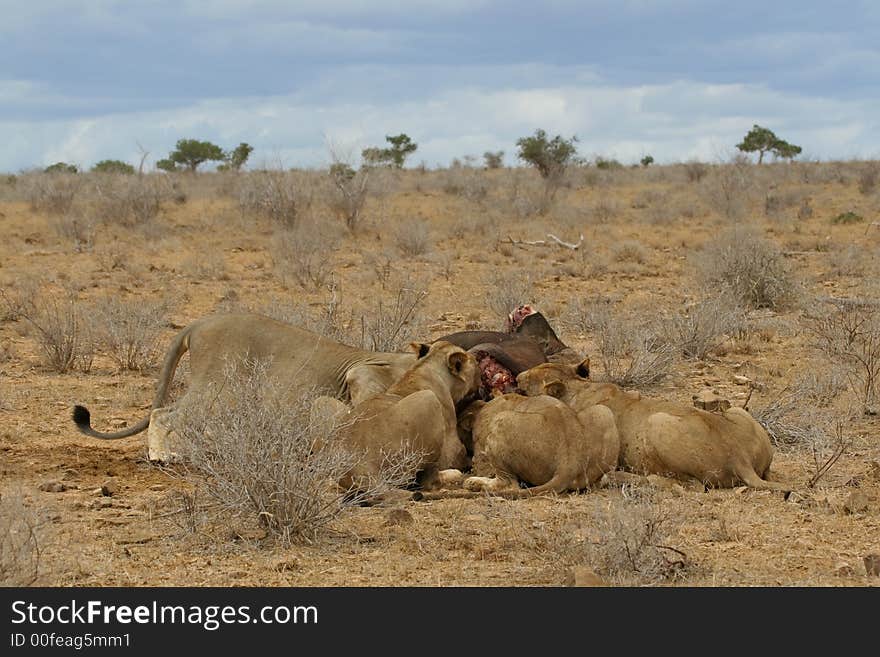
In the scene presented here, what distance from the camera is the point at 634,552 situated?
5832 millimetres

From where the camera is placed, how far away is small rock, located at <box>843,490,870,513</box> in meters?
7.25

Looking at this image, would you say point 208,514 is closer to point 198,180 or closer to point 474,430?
point 474,430

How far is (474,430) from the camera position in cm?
830

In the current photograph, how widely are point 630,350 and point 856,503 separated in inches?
223

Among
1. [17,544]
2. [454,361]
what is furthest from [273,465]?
[454,361]

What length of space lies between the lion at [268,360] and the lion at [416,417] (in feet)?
1.79

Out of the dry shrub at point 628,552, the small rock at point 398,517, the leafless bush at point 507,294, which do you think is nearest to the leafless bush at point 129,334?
the leafless bush at point 507,294

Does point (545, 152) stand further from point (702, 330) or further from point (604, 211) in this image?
point (702, 330)

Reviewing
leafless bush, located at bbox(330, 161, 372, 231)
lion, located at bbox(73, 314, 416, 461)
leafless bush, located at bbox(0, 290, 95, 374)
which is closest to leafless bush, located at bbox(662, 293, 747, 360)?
lion, located at bbox(73, 314, 416, 461)

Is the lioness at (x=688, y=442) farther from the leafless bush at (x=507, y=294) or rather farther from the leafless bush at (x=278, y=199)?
the leafless bush at (x=278, y=199)

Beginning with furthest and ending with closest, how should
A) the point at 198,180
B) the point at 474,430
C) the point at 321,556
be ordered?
1. the point at 198,180
2. the point at 474,430
3. the point at 321,556

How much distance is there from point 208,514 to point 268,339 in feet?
7.97

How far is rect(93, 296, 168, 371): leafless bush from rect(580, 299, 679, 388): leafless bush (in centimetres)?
463

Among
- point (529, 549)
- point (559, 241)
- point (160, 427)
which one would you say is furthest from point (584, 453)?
point (559, 241)
